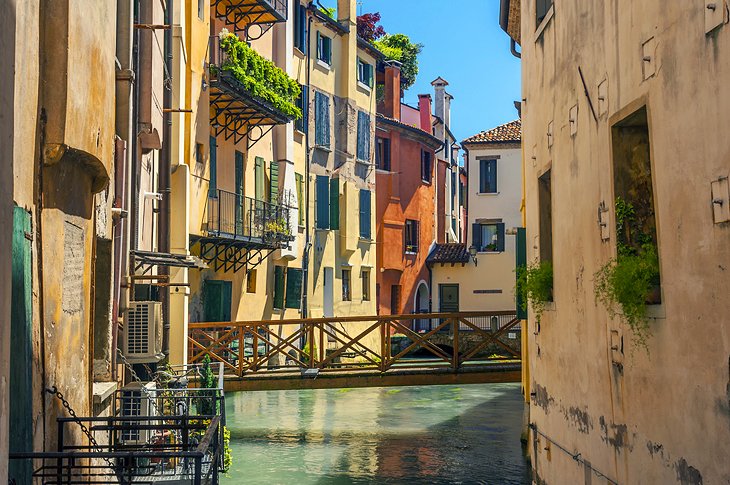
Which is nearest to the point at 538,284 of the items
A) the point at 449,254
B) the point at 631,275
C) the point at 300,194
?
the point at 631,275

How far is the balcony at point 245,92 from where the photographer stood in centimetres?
2466

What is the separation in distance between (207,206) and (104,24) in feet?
51.4

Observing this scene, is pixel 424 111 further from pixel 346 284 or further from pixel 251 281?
pixel 251 281

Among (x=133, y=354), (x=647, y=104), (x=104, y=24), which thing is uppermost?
(x=104, y=24)

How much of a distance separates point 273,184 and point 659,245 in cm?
2197

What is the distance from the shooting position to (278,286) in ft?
103

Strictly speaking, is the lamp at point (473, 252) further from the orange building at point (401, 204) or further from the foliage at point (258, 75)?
the foliage at point (258, 75)

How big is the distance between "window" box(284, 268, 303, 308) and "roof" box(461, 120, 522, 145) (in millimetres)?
16457

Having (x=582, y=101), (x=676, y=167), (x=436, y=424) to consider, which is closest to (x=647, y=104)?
(x=676, y=167)

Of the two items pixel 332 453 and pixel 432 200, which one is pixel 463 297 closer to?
pixel 432 200

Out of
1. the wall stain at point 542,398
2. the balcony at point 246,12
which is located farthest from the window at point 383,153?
the wall stain at point 542,398

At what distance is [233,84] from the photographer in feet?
81.2

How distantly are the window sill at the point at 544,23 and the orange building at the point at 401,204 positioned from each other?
1174 inches

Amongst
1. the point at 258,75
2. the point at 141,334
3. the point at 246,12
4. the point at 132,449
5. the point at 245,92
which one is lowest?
the point at 132,449
